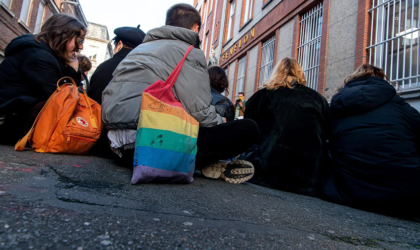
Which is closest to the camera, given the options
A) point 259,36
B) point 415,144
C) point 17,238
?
point 17,238

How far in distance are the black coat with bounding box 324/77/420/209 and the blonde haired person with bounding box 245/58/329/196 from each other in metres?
0.15

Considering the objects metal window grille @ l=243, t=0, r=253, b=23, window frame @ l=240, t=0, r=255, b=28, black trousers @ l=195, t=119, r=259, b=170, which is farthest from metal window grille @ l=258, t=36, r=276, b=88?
black trousers @ l=195, t=119, r=259, b=170

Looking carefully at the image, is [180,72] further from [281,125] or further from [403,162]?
[403,162]

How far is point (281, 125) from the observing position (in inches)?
110

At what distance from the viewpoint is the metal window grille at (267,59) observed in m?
9.92

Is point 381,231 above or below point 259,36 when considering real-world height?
below

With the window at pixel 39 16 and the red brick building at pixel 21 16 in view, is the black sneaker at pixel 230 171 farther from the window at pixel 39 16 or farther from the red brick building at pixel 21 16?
the window at pixel 39 16

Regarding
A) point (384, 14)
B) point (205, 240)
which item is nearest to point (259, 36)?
point (384, 14)

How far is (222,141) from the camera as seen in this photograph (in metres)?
2.17

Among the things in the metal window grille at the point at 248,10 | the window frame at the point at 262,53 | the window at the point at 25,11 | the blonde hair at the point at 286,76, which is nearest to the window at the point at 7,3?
the window at the point at 25,11

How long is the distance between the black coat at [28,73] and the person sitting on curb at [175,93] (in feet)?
2.99

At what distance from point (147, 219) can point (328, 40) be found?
277 inches

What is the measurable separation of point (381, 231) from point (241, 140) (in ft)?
3.63

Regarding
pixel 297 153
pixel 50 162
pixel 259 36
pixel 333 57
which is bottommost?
pixel 50 162
